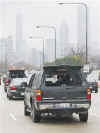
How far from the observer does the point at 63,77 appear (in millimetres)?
15773

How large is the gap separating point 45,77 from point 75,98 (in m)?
1.28

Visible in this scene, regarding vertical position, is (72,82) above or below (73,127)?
above

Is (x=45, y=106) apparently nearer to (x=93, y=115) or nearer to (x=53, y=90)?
(x=53, y=90)

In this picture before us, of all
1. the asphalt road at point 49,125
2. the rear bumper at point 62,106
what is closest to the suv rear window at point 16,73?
the asphalt road at point 49,125

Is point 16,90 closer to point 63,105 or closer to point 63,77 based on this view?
point 63,77

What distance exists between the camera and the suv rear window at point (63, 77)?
15.3 meters

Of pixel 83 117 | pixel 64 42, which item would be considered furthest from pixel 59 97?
pixel 64 42

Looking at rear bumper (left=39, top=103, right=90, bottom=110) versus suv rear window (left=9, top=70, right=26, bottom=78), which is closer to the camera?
rear bumper (left=39, top=103, right=90, bottom=110)

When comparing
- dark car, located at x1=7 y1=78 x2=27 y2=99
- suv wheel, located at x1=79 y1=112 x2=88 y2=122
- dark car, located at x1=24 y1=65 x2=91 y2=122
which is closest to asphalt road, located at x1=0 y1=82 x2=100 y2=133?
suv wheel, located at x1=79 y1=112 x2=88 y2=122

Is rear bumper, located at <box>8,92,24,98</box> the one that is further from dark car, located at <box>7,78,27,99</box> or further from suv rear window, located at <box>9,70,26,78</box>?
suv rear window, located at <box>9,70,26,78</box>

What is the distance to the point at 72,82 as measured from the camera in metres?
15.6

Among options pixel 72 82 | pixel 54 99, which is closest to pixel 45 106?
pixel 54 99

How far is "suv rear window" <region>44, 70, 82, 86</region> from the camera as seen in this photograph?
15299 mm

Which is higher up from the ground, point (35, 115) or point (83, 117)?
point (35, 115)
